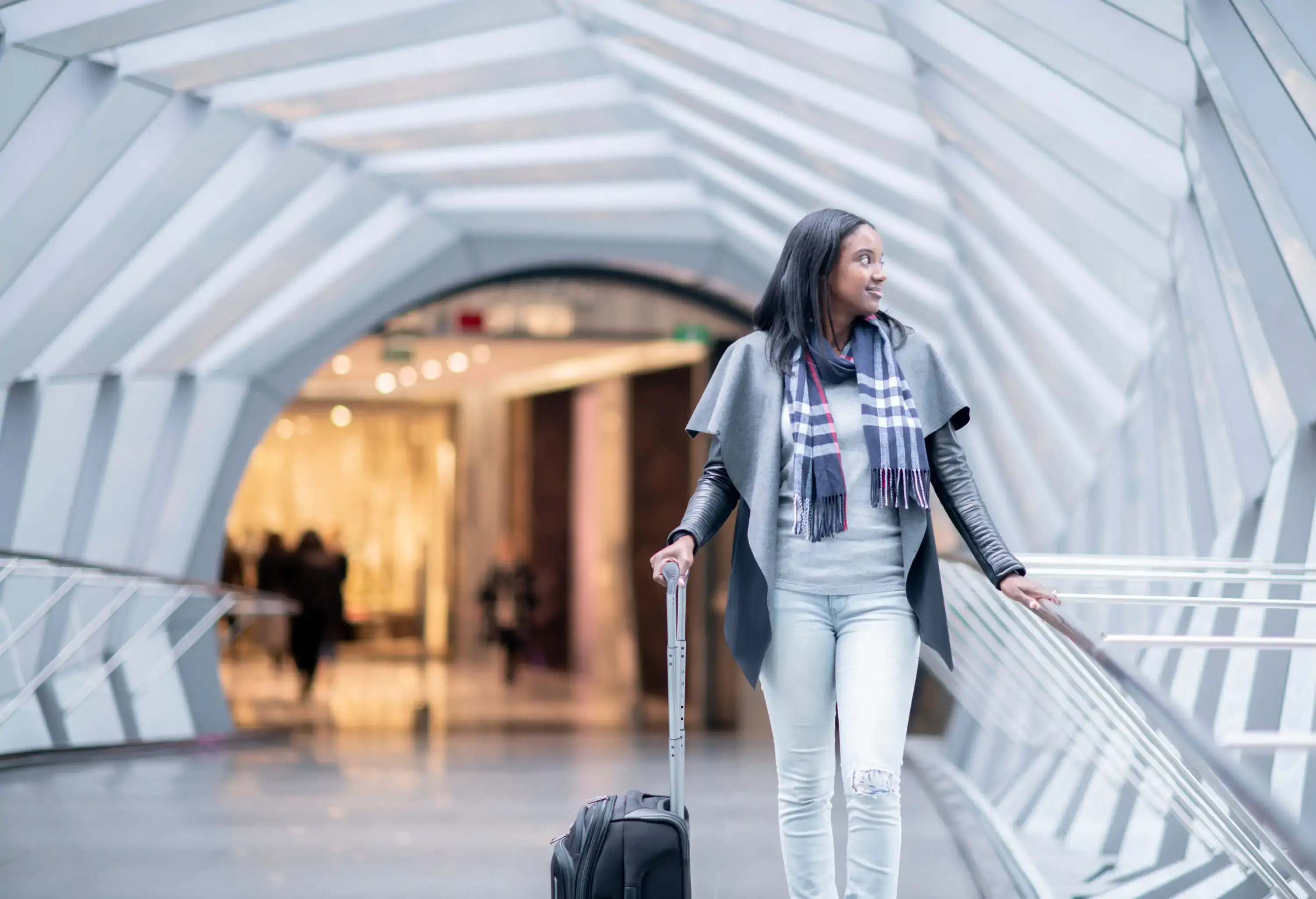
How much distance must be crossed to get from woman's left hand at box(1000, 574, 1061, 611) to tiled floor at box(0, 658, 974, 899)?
7.41ft

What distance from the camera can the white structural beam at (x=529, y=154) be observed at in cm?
994

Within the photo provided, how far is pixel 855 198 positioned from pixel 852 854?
6.47 metres

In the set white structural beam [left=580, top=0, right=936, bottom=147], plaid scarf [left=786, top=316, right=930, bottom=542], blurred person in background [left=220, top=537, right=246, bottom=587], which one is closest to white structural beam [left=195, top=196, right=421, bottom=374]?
white structural beam [left=580, top=0, right=936, bottom=147]

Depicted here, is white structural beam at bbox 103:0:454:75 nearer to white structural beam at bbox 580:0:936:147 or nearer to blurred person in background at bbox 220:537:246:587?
white structural beam at bbox 580:0:936:147

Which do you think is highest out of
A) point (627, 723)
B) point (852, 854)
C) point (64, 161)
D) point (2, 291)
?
point (64, 161)

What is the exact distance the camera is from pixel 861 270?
309cm

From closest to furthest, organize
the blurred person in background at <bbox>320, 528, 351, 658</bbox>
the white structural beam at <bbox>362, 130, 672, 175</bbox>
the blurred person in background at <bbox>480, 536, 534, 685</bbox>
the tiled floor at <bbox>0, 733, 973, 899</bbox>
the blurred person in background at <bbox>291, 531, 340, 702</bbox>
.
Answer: the tiled floor at <bbox>0, 733, 973, 899</bbox> < the white structural beam at <bbox>362, 130, 672, 175</bbox> < the blurred person in background at <bbox>291, 531, 340, 702</bbox> < the blurred person in background at <bbox>320, 528, 351, 658</bbox> < the blurred person in background at <bbox>480, 536, 534, 685</bbox>

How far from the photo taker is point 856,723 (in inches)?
115

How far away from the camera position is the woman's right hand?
2967 millimetres

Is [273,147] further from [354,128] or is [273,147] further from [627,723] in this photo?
[627,723]

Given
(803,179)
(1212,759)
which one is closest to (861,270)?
(1212,759)

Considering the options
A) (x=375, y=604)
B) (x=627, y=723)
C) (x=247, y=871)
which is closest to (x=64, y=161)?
(x=247, y=871)

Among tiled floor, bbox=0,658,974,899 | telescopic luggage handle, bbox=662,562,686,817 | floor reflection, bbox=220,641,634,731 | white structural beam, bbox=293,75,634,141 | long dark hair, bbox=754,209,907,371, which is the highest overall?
white structural beam, bbox=293,75,634,141

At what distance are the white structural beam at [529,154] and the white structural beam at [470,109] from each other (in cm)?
67
